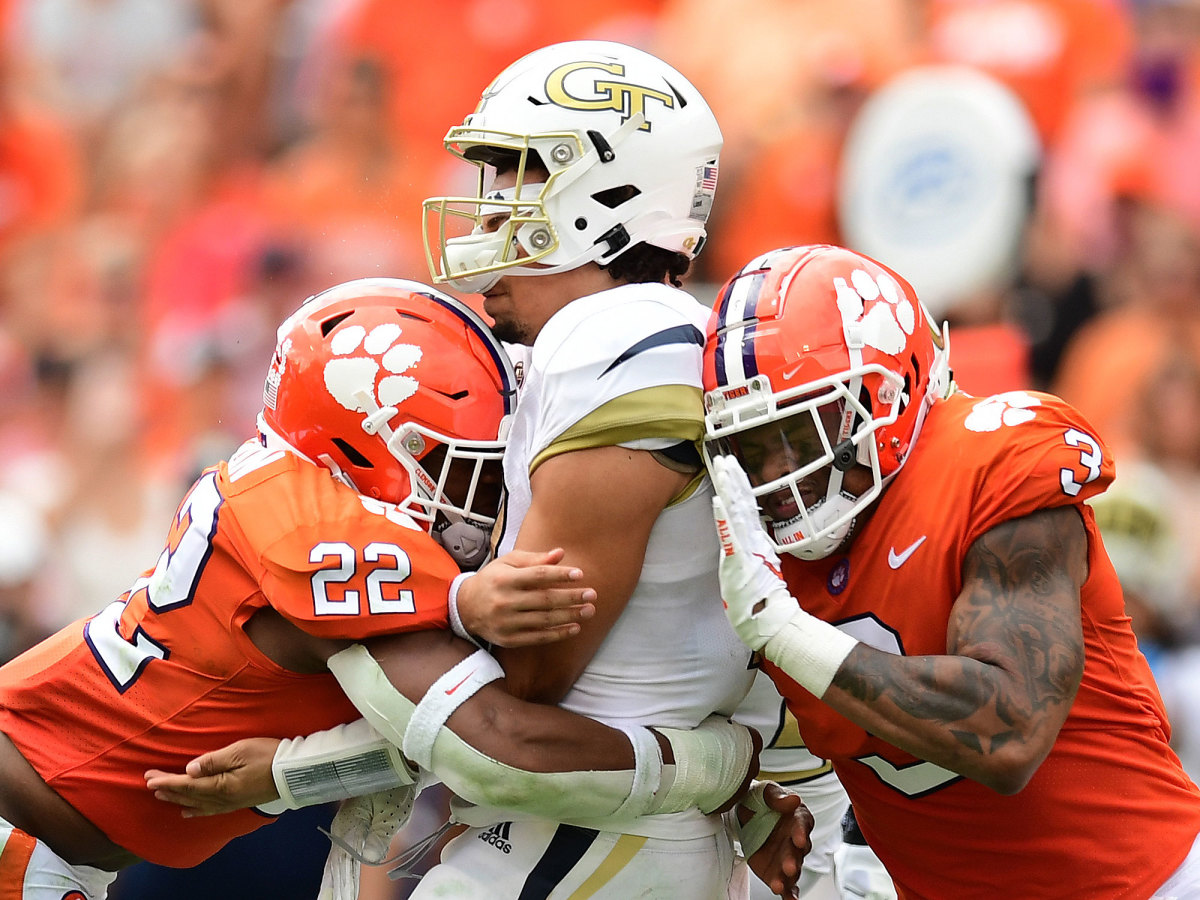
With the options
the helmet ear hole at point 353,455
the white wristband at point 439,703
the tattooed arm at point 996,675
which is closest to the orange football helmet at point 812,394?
the tattooed arm at point 996,675

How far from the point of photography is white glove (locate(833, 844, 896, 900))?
3.45 meters

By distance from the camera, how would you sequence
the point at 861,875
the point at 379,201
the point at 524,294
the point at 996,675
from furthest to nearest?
the point at 379,201
the point at 861,875
the point at 524,294
the point at 996,675

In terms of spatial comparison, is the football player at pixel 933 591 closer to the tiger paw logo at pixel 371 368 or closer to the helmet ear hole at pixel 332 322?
the tiger paw logo at pixel 371 368

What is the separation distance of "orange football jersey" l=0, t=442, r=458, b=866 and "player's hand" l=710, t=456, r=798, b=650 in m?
0.56

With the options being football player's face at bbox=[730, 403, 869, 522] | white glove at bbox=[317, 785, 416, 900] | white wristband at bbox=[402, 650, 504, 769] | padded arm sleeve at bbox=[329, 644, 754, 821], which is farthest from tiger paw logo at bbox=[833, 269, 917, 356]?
white glove at bbox=[317, 785, 416, 900]

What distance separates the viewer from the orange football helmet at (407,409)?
2816 millimetres

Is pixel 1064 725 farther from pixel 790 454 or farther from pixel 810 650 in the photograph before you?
pixel 790 454

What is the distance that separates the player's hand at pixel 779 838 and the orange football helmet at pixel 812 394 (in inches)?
24.1

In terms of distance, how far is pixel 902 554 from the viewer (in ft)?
8.50

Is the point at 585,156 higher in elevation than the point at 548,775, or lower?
higher

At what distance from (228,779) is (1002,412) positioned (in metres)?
1.65

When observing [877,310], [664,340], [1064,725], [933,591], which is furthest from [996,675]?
[664,340]

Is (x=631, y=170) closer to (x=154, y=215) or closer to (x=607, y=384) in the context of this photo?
(x=607, y=384)

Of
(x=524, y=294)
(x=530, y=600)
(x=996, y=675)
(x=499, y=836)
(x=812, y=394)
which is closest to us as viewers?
(x=996, y=675)
